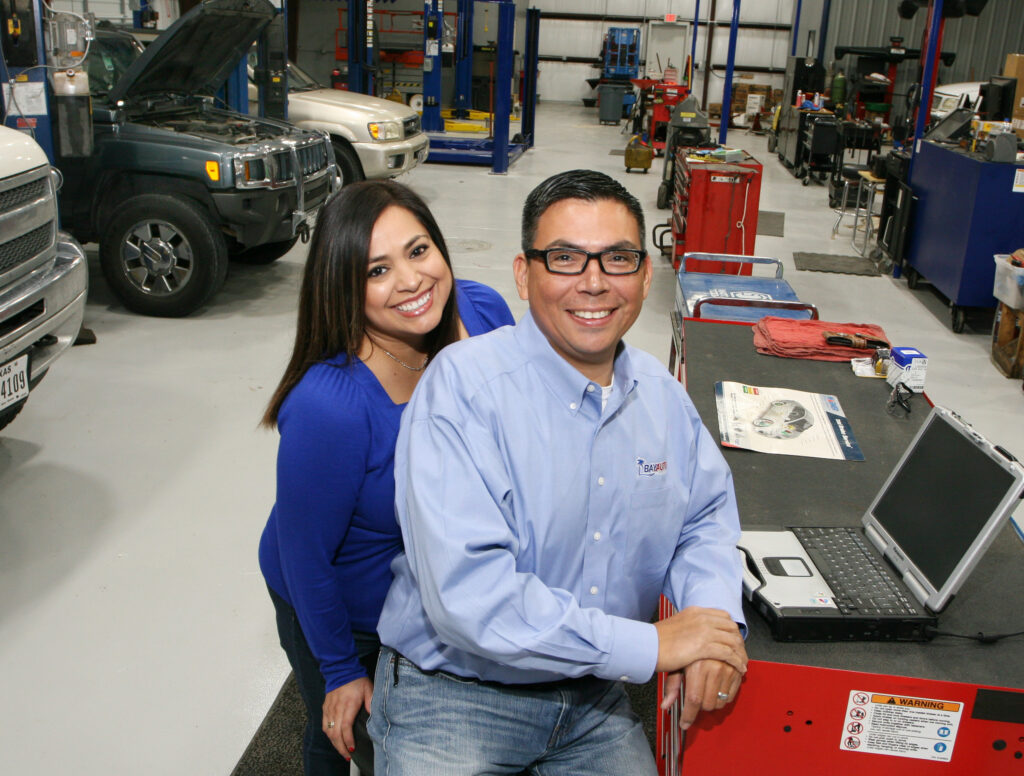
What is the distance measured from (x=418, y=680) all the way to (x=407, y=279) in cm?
82

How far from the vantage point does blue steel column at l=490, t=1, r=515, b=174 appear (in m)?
11.4

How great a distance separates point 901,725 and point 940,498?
469 mm

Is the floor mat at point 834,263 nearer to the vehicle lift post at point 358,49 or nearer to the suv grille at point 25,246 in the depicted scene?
the vehicle lift post at point 358,49

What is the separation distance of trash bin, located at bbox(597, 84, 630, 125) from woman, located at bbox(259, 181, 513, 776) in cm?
1907

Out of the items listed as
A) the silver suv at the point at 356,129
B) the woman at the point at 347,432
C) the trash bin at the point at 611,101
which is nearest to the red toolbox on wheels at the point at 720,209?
the silver suv at the point at 356,129

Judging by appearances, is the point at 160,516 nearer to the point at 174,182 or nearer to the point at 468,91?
the point at 174,182

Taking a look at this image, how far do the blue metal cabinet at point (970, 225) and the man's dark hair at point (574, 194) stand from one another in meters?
5.73

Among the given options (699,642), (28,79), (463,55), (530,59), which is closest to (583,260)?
(699,642)

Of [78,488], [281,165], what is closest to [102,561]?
[78,488]

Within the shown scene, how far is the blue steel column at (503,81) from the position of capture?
11.4 meters

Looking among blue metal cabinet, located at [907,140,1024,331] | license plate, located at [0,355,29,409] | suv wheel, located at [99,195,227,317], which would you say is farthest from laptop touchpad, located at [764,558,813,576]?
blue metal cabinet, located at [907,140,1024,331]

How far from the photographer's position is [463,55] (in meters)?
14.4

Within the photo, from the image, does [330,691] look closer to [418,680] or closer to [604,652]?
[418,680]

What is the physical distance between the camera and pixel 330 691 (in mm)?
1919
